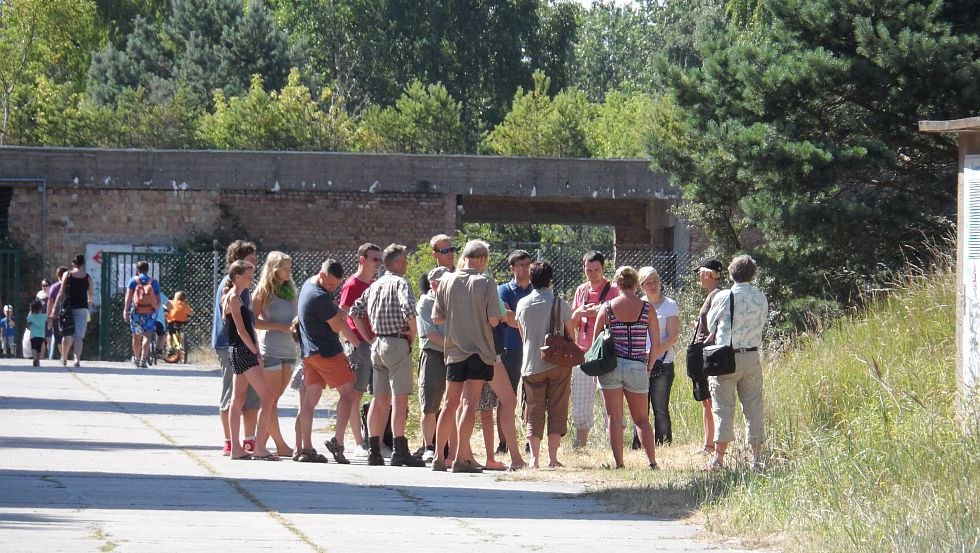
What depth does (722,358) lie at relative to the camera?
1076 centimetres

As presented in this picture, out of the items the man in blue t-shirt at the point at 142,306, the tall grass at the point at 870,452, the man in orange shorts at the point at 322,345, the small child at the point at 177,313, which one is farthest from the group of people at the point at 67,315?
the tall grass at the point at 870,452

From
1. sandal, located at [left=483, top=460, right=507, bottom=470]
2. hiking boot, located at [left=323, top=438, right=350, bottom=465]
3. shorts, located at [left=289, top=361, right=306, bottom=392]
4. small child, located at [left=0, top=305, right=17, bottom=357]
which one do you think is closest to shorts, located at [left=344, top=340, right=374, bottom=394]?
shorts, located at [left=289, top=361, right=306, bottom=392]

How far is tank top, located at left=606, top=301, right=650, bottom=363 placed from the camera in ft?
37.6

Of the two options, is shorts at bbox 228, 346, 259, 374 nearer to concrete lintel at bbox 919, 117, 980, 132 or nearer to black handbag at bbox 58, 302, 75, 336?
concrete lintel at bbox 919, 117, 980, 132

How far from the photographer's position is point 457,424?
36.8 ft

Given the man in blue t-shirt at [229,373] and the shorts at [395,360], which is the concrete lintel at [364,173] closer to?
the man in blue t-shirt at [229,373]

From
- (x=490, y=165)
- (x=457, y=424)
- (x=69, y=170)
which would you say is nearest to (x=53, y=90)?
(x=69, y=170)

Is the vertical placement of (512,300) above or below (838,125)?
below

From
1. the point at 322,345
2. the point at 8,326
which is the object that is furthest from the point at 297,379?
the point at 8,326

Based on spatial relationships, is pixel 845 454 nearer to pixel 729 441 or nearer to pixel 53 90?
pixel 729 441

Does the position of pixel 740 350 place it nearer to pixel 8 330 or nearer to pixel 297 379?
pixel 297 379

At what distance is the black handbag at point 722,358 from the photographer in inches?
424

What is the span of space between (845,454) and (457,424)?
11.2ft

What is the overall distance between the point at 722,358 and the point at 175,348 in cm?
1579
